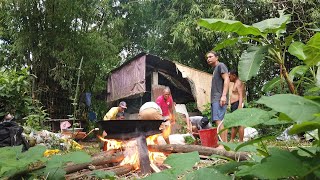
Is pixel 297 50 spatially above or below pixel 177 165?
above

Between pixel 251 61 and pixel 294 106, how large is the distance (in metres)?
0.38

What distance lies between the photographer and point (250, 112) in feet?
3.03

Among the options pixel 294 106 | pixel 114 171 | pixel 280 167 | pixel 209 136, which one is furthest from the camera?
pixel 209 136

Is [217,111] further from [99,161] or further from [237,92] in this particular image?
[99,161]

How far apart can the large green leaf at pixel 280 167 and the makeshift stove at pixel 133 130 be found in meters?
2.98

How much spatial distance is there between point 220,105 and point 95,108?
42.5 ft

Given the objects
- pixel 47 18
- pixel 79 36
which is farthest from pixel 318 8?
pixel 47 18

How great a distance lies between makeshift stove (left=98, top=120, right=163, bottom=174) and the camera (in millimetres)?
3912

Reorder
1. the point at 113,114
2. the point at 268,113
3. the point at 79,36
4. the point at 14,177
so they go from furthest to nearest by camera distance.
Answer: the point at 79,36
the point at 113,114
the point at 14,177
the point at 268,113

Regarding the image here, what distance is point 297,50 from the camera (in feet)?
3.62

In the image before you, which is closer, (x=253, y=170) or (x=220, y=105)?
(x=253, y=170)

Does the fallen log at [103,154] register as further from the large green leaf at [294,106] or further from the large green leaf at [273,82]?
the large green leaf at [294,106]

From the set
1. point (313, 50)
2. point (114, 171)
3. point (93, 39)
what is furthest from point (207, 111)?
point (313, 50)

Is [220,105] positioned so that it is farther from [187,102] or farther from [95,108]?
[95,108]
